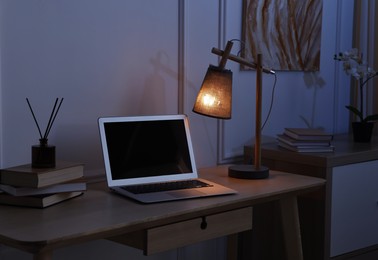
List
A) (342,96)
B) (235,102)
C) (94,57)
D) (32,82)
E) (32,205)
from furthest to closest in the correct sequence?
(342,96) → (235,102) → (94,57) → (32,82) → (32,205)

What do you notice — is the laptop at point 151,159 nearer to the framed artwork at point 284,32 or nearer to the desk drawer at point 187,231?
the desk drawer at point 187,231

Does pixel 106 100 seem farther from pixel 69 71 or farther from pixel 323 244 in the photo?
pixel 323 244

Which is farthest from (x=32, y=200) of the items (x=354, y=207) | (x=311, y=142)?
(x=354, y=207)

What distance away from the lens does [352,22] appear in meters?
3.15

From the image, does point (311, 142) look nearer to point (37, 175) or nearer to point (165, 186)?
point (165, 186)

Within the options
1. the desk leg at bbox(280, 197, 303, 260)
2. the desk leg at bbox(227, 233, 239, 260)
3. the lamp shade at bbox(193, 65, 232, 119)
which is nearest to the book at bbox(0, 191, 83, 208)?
the lamp shade at bbox(193, 65, 232, 119)

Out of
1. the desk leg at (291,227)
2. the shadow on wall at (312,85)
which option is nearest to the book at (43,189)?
the desk leg at (291,227)

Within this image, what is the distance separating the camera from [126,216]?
1.56 meters

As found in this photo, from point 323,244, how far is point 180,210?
36.2 inches

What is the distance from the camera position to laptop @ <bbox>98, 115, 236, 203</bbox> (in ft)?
6.08

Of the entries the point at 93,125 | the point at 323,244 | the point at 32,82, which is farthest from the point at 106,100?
the point at 323,244

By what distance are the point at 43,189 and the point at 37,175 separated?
5cm

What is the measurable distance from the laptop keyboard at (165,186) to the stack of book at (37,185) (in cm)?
18

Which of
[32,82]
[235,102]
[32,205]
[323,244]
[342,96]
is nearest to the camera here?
[32,205]
